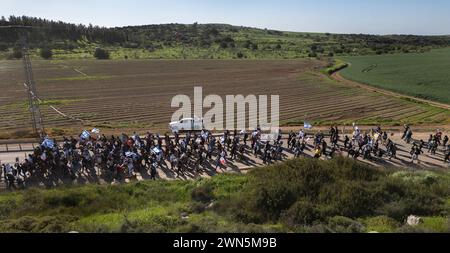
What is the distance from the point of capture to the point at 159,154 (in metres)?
24.4

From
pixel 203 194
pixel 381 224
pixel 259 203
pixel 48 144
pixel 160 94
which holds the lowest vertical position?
pixel 203 194

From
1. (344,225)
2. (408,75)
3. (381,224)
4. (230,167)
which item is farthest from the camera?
(408,75)

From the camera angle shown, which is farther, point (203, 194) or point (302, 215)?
point (203, 194)

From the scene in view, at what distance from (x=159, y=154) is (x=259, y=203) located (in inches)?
380

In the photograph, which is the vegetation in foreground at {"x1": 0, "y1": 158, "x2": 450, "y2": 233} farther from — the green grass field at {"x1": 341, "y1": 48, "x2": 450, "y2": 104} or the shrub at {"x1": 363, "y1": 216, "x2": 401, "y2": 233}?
the green grass field at {"x1": 341, "y1": 48, "x2": 450, "y2": 104}

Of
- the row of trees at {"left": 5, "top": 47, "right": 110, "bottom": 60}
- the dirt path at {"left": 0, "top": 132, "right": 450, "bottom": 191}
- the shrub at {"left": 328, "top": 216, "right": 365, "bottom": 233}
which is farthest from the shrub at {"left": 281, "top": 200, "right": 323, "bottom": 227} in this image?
the row of trees at {"left": 5, "top": 47, "right": 110, "bottom": 60}

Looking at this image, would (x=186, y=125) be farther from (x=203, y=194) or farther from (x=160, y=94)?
(x=160, y=94)

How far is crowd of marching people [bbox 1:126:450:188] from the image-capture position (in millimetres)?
23000

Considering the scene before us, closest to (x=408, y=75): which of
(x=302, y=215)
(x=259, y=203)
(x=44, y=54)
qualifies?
(x=259, y=203)

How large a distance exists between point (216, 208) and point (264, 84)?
143ft
